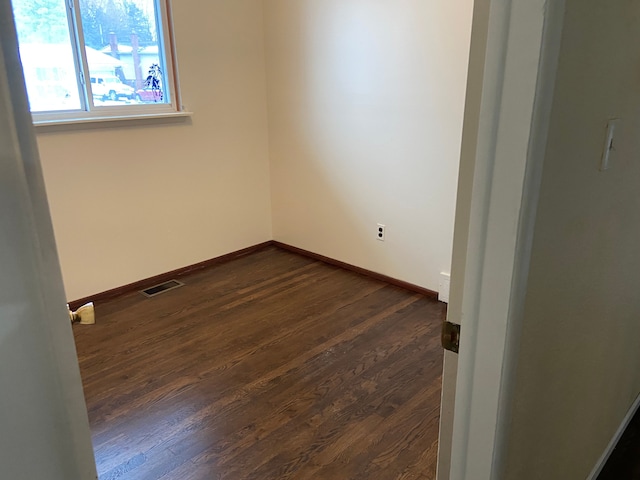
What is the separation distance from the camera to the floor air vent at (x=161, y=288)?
3.37m

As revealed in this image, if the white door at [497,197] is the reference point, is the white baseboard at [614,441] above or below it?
below

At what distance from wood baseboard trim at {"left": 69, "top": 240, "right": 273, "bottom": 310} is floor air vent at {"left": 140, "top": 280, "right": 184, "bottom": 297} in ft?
0.15

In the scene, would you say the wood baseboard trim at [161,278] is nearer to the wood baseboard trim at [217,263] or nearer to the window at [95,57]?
the wood baseboard trim at [217,263]

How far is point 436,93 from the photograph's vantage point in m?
2.91

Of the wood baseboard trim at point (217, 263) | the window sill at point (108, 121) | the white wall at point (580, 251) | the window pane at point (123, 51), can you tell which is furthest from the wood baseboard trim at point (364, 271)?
the white wall at point (580, 251)

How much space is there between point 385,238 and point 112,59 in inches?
80.3

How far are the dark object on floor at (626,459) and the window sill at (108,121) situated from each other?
9.81ft

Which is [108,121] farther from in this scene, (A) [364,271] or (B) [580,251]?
(B) [580,251]

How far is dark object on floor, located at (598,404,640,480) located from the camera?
1.77 m

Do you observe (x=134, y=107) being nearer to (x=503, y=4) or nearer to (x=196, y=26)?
(x=196, y=26)

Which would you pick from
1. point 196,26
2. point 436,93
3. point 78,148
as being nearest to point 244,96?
point 196,26

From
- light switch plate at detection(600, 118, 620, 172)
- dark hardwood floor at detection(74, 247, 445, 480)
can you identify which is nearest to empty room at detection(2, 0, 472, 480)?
dark hardwood floor at detection(74, 247, 445, 480)

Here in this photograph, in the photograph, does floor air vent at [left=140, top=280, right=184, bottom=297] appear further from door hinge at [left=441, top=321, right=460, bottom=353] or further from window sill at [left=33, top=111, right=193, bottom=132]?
door hinge at [left=441, top=321, right=460, bottom=353]

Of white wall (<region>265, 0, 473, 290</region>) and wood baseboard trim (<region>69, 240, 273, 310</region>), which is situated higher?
white wall (<region>265, 0, 473, 290</region>)
